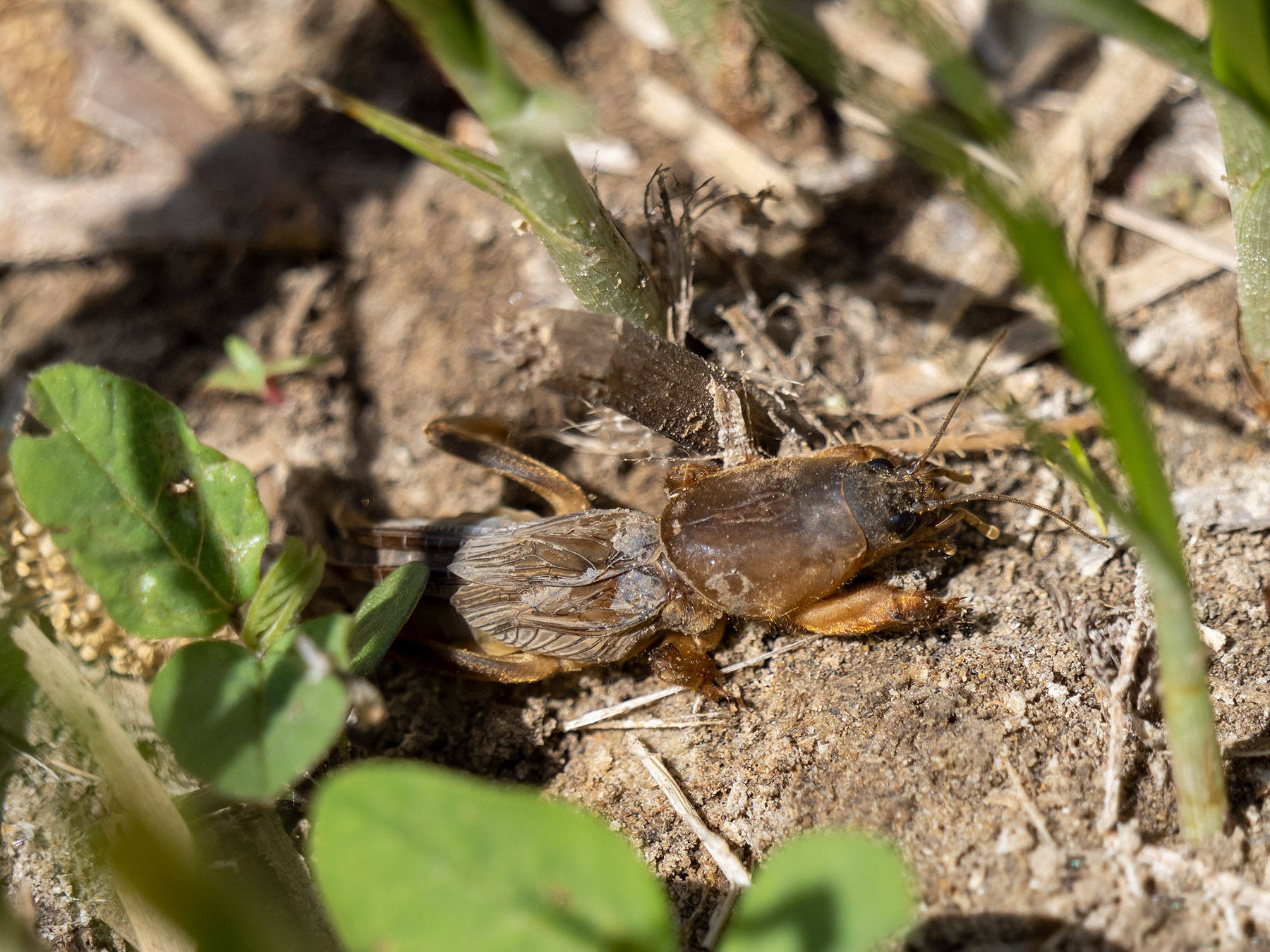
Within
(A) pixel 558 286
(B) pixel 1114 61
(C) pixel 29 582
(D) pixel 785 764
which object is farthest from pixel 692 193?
(C) pixel 29 582

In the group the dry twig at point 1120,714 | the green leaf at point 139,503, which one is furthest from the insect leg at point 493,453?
the dry twig at point 1120,714

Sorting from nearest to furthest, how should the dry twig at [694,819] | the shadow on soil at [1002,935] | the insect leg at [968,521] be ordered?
the shadow on soil at [1002,935]
the dry twig at [694,819]
the insect leg at [968,521]

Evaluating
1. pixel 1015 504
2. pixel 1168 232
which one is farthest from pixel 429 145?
pixel 1168 232

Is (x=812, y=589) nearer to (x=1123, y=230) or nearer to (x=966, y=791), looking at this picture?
(x=966, y=791)

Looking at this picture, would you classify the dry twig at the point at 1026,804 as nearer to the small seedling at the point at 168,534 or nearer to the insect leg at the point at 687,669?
the insect leg at the point at 687,669

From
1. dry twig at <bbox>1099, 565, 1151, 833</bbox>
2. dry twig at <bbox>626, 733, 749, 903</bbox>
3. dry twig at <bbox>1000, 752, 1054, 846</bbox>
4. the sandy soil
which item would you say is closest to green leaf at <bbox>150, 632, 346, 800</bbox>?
the sandy soil

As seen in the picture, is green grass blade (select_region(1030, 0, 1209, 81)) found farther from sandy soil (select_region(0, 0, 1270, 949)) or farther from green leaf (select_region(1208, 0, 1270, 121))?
sandy soil (select_region(0, 0, 1270, 949))
